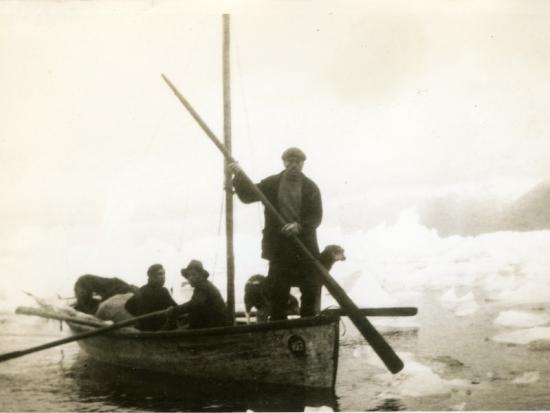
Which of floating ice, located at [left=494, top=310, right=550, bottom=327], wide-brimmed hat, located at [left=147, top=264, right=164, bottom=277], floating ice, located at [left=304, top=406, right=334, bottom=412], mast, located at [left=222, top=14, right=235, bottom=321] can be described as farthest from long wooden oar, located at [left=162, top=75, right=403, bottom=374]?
floating ice, located at [left=494, top=310, right=550, bottom=327]

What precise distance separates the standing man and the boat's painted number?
0.72 feet

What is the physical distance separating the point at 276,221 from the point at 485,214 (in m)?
1.69

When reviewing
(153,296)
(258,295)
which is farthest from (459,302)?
(153,296)

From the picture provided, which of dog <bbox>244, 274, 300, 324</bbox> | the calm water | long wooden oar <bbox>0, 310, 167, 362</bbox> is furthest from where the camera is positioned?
dog <bbox>244, 274, 300, 324</bbox>

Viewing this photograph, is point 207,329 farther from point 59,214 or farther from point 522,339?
point 522,339

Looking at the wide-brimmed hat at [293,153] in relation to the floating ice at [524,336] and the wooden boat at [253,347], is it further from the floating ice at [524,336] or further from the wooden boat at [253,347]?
the floating ice at [524,336]

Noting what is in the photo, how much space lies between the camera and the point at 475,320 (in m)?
5.33

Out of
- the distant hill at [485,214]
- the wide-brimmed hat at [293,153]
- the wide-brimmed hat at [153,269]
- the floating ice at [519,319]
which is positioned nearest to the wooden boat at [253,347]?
the wide-brimmed hat at [293,153]

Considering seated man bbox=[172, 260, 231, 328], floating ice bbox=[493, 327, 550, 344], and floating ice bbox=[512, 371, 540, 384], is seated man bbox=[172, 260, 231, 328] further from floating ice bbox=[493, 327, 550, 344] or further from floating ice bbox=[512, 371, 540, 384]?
floating ice bbox=[493, 327, 550, 344]

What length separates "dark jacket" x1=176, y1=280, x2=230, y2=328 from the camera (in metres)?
4.36

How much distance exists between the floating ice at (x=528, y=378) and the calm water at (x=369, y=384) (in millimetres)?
19

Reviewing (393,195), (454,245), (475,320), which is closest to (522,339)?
(475,320)

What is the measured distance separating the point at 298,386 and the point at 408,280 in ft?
4.36

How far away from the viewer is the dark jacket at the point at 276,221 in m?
3.93
